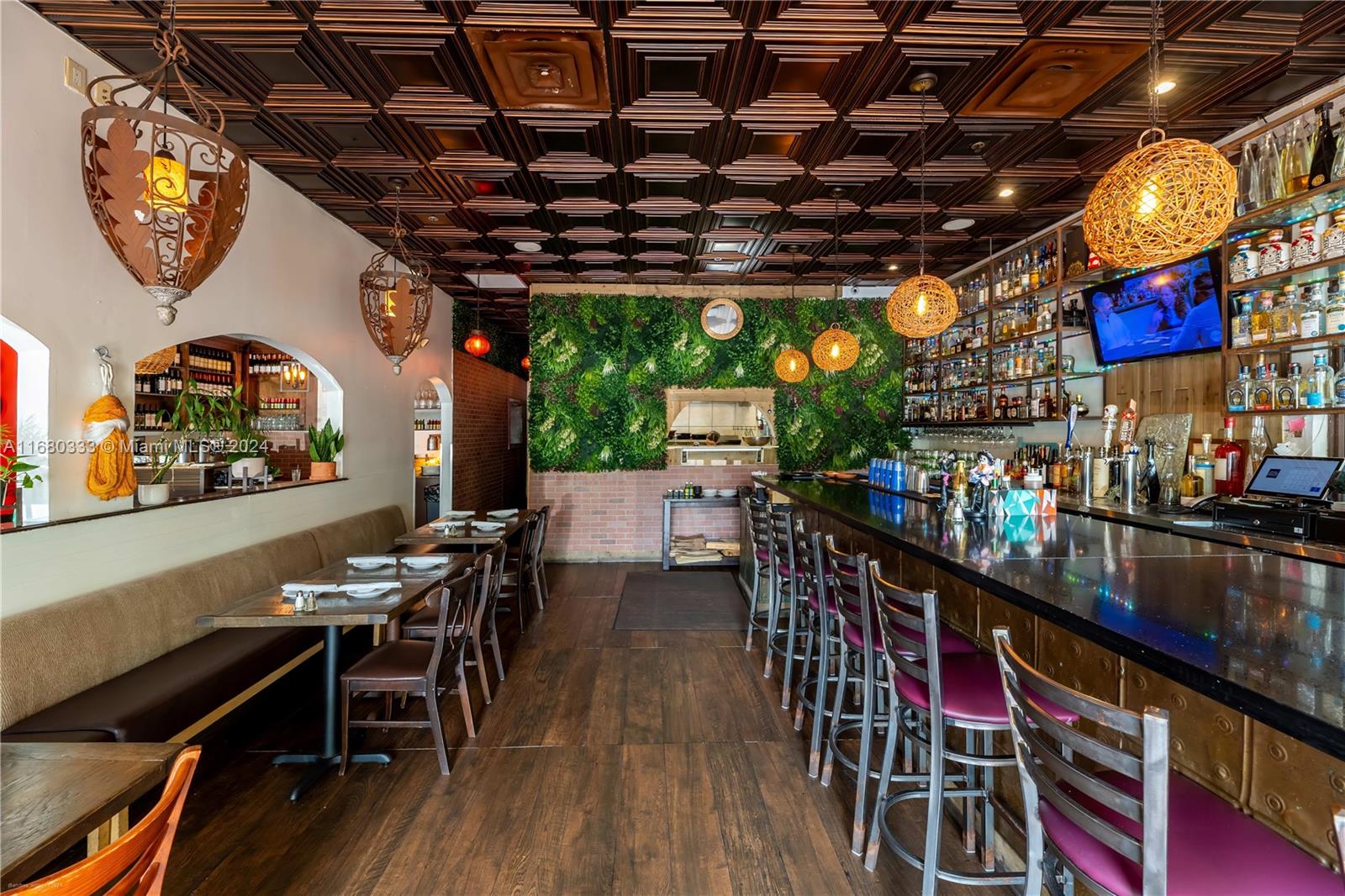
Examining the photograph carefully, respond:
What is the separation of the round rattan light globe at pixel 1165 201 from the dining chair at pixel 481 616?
335 cm

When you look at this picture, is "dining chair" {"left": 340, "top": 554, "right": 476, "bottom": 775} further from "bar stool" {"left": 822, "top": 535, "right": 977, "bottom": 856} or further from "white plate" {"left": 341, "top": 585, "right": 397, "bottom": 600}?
"bar stool" {"left": 822, "top": 535, "right": 977, "bottom": 856}

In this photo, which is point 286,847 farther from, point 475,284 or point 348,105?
point 475,284

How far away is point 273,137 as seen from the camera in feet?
12.8

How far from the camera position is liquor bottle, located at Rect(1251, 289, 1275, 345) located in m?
3.47

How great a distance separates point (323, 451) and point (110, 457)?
2.21m

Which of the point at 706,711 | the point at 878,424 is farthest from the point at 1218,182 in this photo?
the point at 878,424

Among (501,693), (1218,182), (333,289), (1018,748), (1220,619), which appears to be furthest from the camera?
(333,289)

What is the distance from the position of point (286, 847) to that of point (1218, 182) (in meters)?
4.34

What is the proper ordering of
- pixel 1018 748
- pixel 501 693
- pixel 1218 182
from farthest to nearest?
pixel 501 693
pixel 1218 182
pixel 1018 748

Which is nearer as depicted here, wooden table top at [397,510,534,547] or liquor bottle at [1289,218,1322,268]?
liquor bottle at [1289,218,1322,268]

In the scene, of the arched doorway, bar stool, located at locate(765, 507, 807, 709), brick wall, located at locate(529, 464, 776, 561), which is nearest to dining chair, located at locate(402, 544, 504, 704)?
bar stool, located at locate(765, 507, 807, 709)

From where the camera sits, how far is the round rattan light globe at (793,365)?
6941 millimetres

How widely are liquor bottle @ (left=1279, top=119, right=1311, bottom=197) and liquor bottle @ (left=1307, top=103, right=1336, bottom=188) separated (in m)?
0.04

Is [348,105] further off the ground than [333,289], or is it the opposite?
[348,105]
